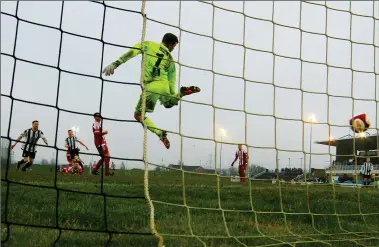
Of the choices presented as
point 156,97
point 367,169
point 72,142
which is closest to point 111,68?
point 156,97

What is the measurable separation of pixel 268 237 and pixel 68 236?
1.32 metres

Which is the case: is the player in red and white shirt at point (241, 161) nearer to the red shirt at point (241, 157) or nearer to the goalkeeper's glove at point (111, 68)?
the red shirt at point (241, 157)

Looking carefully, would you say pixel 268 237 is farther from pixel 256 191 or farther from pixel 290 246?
pixel 256 191

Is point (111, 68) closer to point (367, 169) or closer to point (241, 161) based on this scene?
point (241, 161)

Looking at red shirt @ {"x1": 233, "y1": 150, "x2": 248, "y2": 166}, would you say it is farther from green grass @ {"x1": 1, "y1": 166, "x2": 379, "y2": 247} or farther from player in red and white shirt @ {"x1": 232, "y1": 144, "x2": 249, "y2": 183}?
green grass @ {"x1": 1, "y1": 166, "x2": 379, "y2": 247}

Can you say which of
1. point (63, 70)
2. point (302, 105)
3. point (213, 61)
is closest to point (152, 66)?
point (213, 61)

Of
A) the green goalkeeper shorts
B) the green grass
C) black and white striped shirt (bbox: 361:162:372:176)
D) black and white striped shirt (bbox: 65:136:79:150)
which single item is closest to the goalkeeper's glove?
the green goalkeeper shorts

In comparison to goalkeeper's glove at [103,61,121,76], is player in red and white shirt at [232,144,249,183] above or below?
below

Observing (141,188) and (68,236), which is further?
(141,188)

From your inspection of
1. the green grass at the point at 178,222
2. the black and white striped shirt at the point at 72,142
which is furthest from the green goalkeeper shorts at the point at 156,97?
the black and white striped shirt at the point at 72,142

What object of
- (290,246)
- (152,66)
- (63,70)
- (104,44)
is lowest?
(290,246)

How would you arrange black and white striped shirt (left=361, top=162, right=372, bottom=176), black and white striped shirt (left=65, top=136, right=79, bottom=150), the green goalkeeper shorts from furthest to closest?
black and white striped shirt (left=361, top=162, right=372, bottom=176), black and white striped shirt (left=65, top=136, right=79, bottom=150), the green goalkeeper shorts

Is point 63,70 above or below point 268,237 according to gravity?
above

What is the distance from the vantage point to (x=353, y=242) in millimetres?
3092
